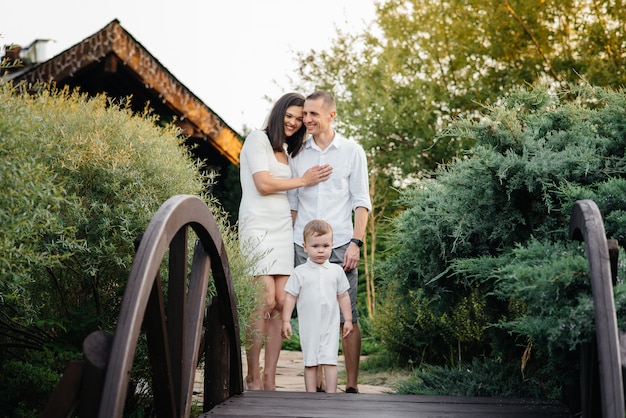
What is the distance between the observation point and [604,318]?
2082 mm

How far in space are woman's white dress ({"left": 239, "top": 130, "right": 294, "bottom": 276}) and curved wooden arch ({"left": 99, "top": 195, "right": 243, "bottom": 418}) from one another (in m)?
1.28

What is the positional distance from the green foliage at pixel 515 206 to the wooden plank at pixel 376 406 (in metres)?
0.20

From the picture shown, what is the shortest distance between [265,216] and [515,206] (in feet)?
5.22

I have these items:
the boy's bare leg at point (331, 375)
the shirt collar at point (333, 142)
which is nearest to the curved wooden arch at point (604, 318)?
the boy's bare leg at point (331, 375)

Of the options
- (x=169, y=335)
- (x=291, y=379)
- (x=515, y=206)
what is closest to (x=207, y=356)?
(x=169, y=335)

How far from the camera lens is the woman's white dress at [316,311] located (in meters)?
4.51

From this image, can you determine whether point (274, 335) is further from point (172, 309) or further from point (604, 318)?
point (604, 318)

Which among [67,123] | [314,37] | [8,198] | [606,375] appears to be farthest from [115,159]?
[314,37]

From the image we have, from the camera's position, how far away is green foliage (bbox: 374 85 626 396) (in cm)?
→ 316

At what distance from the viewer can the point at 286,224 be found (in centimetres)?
478

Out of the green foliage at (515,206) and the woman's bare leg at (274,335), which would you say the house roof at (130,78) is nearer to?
the woman's bare leg at (274,335)

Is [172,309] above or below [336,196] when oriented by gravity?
below

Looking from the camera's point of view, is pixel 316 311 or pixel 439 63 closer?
pixel 316 311

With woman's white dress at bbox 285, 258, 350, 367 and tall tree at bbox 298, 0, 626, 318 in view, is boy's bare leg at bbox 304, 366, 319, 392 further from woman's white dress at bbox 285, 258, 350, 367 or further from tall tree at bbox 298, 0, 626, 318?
tall tree at bbox 298, 0, 626, 318
